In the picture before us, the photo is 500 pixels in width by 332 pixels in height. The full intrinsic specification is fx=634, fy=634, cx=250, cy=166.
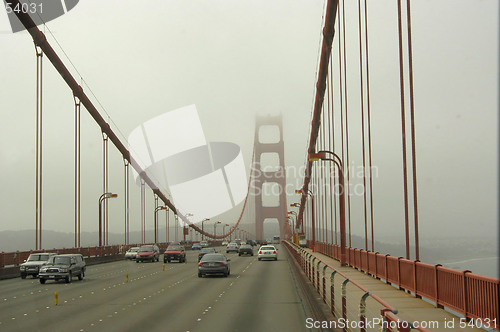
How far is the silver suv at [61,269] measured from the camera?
29641mm

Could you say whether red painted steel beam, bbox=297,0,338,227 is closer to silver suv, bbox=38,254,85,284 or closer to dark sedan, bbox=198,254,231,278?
dark sedan, bbox=198,254,231,278

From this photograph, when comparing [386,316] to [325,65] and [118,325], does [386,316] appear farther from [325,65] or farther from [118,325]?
[325,65]

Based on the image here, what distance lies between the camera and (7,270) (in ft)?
118

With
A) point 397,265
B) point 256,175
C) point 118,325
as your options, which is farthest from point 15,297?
point 256,175

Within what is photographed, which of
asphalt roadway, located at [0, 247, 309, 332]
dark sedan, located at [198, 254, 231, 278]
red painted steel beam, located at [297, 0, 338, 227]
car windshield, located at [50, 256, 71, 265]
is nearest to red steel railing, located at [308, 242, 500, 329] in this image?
asphalt roadway, located at [0, 247, 309, 332]

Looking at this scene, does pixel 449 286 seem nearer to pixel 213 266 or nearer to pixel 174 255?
pixel 213 266

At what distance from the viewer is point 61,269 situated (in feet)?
97.9

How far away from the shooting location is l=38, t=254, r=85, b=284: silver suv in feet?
97.2

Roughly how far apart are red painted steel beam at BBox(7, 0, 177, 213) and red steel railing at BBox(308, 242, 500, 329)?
107 ft

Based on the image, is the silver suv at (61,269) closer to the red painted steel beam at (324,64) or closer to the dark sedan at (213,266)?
the dark sedan at (213,266)

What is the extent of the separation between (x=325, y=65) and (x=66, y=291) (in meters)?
33.4

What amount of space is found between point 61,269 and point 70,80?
31.6m

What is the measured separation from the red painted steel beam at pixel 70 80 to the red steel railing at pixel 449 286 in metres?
32.6

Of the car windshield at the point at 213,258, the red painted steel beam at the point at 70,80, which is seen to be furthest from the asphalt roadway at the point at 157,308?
the red painted steel beam at the point at 70,80
